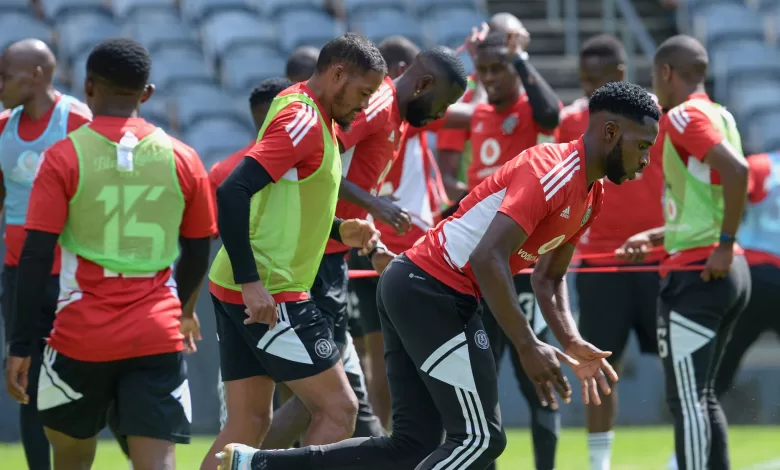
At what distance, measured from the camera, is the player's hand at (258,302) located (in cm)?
467

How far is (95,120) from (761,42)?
11293 millimetres

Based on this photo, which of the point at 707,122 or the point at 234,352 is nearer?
the point at 234,352

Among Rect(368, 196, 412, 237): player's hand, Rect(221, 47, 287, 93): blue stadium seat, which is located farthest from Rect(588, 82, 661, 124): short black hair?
Rect(221, 47, 287, 93): blue stadium seat

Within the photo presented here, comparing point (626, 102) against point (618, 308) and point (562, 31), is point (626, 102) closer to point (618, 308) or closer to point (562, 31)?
point (618, 308)

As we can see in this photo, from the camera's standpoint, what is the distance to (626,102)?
4520mm

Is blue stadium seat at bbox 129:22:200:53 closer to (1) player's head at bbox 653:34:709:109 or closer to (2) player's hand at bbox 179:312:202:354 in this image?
(1) player's head at bbox 653:34:709:109

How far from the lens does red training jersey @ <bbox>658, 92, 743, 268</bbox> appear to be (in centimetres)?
594

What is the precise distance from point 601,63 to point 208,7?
7.77 m

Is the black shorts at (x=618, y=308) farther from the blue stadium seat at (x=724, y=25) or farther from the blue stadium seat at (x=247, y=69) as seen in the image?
the blue stadium seat at (x=724, y=25)

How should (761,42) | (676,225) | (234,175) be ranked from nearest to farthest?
(234,175), (676,225), (761,42)

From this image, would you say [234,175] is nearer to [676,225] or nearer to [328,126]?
[328,126]

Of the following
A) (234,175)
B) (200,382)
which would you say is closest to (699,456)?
(234,175)

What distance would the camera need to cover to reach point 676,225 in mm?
6301

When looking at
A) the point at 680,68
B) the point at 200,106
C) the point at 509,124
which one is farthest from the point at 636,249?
the point at 200,106
